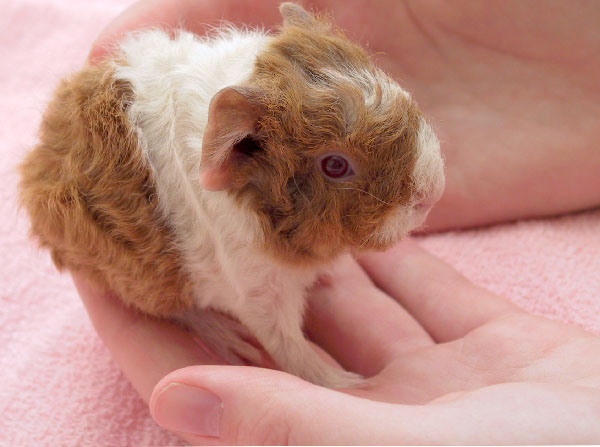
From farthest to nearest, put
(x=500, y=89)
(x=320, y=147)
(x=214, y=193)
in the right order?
(x=500, y=89) → (x=214, y=193) → (x=320, y=147)

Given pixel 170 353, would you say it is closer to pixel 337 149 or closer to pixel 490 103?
pixel 337 149

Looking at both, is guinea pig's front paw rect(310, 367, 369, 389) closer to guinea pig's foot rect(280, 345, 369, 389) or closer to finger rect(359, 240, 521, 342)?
guinea pig's foot rect(280, 345, 369, 389)

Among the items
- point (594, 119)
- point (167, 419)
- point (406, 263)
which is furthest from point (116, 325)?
point (594, 119)

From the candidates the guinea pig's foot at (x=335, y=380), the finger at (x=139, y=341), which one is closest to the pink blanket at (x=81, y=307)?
the finger at (x=139, y=341)

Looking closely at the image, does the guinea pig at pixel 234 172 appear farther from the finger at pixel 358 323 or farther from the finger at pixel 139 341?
the finger at pixel 358 323

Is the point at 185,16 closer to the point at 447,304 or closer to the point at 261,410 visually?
the point at 447,304

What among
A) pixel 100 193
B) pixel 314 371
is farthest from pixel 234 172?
pixel 314 371

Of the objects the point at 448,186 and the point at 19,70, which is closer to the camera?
the point at 448,186
